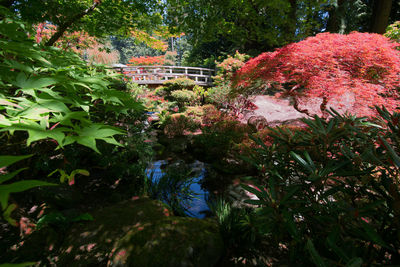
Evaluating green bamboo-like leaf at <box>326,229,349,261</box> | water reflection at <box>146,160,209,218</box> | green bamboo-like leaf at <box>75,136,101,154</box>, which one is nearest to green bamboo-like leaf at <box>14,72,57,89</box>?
green bamboo-like leaf at <box>75,136,101,154</box>

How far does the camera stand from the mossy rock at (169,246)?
165cm

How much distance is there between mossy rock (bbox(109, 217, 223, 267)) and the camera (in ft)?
5.41

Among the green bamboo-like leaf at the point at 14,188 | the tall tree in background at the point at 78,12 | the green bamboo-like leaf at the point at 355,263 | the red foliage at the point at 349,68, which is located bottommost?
the green bamboo-like leaf at the point at 355,263

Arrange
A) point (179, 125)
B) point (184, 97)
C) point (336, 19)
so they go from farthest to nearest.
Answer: point (336, 19), point (184, 97), point (179, 125)

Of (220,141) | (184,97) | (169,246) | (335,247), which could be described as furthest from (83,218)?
(184,97)

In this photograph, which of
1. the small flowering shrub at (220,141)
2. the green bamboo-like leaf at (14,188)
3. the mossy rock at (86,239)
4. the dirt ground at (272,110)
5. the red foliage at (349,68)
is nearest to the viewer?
the green bamboo-like leaf at (14,188)

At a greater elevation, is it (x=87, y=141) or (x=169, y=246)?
(x=87, y=141)

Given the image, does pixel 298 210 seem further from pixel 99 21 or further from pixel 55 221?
pixel 99 21

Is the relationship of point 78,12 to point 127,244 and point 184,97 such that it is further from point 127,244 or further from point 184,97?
point 184,97

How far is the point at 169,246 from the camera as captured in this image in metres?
1.72

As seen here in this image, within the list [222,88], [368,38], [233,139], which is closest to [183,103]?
[222,88]

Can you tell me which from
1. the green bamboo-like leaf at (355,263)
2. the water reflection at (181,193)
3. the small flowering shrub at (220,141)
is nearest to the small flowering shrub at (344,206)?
the green bamboo-like leaf at (355,263)

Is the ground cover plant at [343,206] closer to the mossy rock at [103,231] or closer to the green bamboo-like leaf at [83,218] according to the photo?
the mossy rock at [103,231]

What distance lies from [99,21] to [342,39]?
18.4 feet
